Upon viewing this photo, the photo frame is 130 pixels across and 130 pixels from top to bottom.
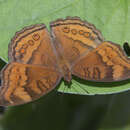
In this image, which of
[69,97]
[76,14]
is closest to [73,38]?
[76,14]

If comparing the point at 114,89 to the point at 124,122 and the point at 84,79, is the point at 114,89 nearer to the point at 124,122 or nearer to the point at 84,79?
the point at 84,79

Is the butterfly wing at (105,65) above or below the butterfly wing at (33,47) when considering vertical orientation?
below

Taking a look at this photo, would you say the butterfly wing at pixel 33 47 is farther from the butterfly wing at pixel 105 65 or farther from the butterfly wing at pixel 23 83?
the butterfly wing at pixel 105 65

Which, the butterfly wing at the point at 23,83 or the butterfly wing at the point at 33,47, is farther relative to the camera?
the butterfly wing at the point at 33,47

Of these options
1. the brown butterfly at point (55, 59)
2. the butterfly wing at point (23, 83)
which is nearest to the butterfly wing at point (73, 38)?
the brown butterfly at point (55, 59)

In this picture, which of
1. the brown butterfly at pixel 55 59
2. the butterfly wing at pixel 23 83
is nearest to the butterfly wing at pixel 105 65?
the brown butterfly at pixel 55 59

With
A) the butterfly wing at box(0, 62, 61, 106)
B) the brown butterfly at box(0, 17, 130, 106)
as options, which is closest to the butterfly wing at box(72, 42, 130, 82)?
the brown butterfly at box(0, 17, 130, 106)

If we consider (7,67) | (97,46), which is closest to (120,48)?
(97,46)
